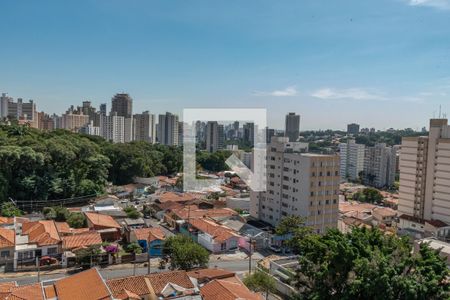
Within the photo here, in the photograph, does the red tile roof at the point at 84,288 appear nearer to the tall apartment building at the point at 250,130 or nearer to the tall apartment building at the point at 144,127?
the tall apartment building at the point at 250,130

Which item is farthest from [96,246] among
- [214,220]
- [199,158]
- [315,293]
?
[199,158]

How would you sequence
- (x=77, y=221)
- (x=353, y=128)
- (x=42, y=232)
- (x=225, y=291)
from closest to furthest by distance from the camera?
(x=225, y=291), (x=42, y=232), (x=77, y=221), (x=353, y=128)

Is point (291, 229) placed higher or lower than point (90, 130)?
lower

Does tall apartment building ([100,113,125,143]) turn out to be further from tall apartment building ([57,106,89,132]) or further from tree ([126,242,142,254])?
tree ([126,242,142,254])

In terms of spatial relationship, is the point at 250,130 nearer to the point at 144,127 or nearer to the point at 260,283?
the point at 260,283

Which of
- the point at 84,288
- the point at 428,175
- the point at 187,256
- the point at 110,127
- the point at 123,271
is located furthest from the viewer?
the point at 110,127

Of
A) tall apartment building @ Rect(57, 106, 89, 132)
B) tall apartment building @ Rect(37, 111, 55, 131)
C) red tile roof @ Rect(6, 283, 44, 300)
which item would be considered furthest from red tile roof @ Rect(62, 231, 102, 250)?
tall apartment building @ Rect(37, 111, 55, 131)

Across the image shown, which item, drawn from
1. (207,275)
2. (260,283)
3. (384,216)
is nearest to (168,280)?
(207,275)
